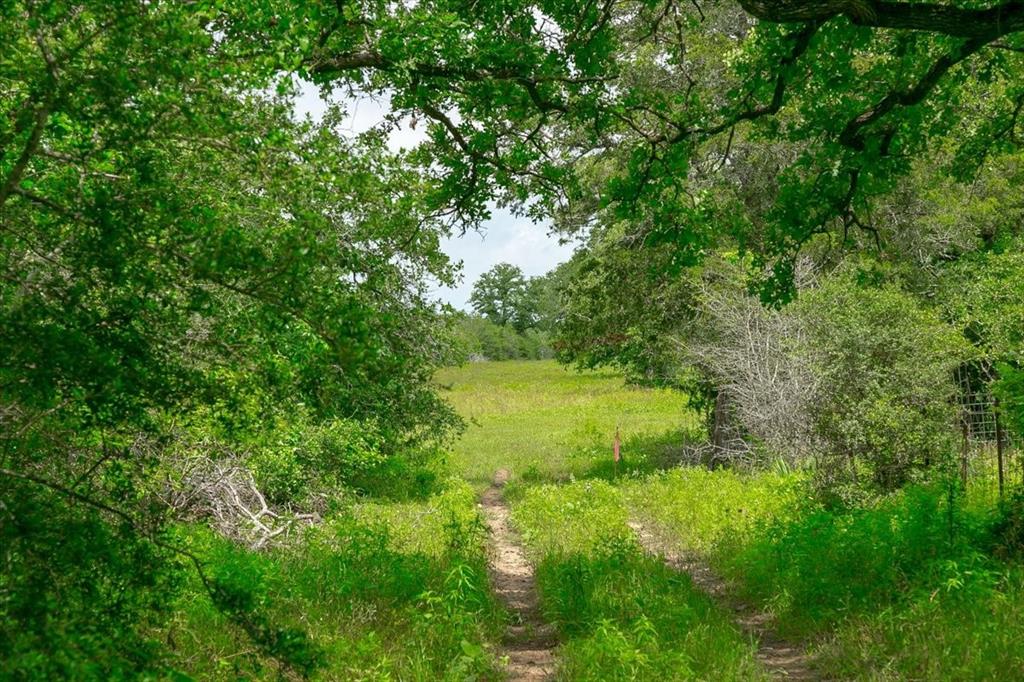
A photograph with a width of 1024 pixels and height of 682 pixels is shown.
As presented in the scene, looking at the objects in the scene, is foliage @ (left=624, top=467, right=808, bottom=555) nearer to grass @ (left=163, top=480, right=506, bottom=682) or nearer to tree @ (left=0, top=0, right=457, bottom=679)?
grass @ (left=163, top=480, right=506, bottom=682)

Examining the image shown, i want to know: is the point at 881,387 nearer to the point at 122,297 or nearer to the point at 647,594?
the point at 647,594

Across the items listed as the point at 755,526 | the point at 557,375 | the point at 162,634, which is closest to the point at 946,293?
the point at 755,526

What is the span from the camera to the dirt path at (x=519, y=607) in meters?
7.40

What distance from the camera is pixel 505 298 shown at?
121m

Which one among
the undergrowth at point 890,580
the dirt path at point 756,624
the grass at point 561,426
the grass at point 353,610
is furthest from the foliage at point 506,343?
the grass at point 353,610

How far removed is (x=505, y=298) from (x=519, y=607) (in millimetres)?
112512

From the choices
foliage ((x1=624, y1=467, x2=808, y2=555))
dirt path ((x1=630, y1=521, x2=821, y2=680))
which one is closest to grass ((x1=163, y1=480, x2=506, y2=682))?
dirt path ((x1=630, y1=521, x2=821, y2=680))

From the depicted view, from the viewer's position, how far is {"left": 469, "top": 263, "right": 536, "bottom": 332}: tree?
4744 inches

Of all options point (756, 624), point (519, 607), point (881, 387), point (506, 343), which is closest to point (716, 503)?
point (881, 387)

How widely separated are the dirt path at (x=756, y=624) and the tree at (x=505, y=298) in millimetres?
108858

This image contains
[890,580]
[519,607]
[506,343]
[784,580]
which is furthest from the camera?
[506,343]

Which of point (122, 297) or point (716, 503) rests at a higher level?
point (122, 297)

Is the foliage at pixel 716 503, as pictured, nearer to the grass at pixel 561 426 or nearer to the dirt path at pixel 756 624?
the dirt path at pixel 756 624

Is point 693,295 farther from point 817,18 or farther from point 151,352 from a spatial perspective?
point 151,352
